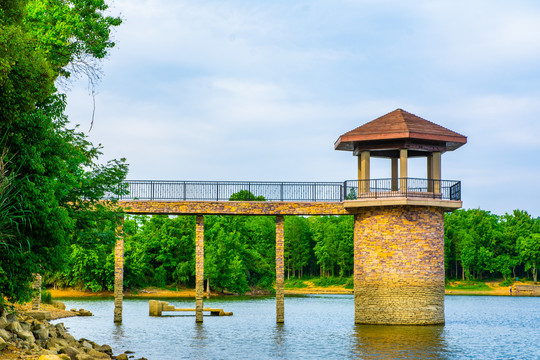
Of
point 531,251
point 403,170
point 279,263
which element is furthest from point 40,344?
point 531,251

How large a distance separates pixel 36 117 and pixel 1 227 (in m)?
3.52

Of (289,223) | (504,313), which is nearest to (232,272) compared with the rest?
(504,313)

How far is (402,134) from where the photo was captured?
103 feet

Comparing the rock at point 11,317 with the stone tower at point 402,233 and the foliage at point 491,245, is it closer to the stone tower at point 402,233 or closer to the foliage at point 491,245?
the stone tower at point 402,233

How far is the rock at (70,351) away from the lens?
1898 cm

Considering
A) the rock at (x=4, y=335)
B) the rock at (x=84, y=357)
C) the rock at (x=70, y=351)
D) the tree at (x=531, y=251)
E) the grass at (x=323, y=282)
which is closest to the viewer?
the rock at (x=4, y=335)

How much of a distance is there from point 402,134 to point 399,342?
1049 centimetres

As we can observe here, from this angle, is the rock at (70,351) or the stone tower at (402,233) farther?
the stone tower at (402,233)

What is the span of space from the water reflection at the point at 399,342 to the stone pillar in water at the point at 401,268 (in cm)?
71

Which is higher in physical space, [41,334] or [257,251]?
[257,251]

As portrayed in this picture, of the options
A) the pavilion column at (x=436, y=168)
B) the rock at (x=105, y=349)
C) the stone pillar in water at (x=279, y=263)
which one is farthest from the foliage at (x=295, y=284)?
the rock at (x=105, y=349)

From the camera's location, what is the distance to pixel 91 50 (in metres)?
27.9

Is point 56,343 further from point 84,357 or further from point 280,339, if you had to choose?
point 280,339

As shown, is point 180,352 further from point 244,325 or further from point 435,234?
point 435,234
